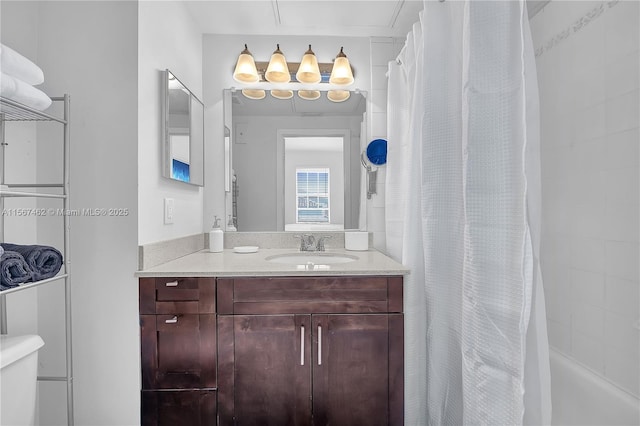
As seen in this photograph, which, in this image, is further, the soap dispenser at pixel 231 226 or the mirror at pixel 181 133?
the soap dispenser at pixel 231 226

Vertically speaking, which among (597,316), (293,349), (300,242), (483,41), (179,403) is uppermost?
(483,41)

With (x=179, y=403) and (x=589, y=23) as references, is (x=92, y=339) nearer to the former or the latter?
(x=179, y=403)

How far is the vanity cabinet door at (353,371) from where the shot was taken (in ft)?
4.66

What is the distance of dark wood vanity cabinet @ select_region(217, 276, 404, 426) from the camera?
4.60ft

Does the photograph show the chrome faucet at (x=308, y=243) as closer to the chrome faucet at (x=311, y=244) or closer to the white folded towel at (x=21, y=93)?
the chrome faucet at (x=311, y=244)

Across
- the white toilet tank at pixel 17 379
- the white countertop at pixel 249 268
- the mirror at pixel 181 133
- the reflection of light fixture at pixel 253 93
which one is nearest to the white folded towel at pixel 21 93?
the mirror at pixel 181 133

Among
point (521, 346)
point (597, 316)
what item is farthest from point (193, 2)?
point (597, 316)

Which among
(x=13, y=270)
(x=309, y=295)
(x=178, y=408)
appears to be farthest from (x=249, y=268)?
(x=13, y=270)

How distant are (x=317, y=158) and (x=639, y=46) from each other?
1.47m

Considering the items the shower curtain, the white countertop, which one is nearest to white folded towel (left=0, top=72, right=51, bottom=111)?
A: the white countertop

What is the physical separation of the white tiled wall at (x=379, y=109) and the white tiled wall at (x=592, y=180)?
0.79 metres

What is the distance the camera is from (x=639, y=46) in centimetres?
113

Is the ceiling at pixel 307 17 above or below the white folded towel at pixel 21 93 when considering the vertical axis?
above

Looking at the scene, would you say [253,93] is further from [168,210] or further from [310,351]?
[310,351]
